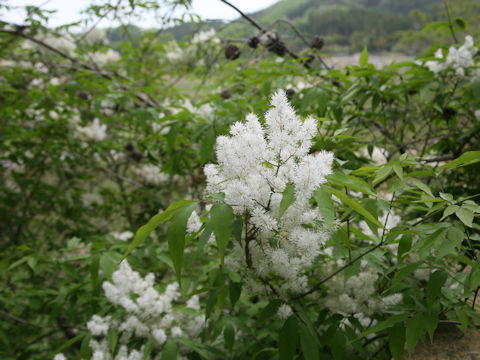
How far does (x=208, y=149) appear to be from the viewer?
1.49 metres

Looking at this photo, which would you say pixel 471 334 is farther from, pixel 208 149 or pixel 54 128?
pixel 54 128

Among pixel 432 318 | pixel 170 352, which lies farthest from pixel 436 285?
pixel 170 352

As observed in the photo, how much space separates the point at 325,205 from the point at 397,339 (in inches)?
21.6

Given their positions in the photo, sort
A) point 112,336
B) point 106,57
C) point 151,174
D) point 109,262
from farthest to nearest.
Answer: point 106,57, point 151,174, point 109,262, point 112,336

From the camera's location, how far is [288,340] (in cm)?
95

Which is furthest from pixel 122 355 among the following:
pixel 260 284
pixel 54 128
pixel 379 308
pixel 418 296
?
pixel 54 128

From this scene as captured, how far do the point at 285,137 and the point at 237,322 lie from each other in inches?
35.8

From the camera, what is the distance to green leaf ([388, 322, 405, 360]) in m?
0.92

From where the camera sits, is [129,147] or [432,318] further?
[129,147]

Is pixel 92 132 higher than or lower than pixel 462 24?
lower

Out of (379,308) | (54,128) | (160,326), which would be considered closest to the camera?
(379,308)

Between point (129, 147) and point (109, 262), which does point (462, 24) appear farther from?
point (129, 147)

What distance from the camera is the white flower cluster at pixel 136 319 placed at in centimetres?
135

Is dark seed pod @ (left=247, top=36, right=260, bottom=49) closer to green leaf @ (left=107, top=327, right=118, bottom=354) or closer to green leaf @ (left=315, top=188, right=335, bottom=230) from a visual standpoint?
green leaf @ (left=315, top=188, right=335, bottom=230)
